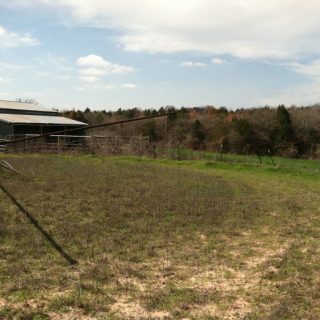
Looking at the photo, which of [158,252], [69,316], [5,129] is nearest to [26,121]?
[5,129]

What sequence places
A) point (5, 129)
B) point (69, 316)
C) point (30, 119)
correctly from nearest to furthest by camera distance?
point (69, 316) → point (5, 129) → point (30, 119)

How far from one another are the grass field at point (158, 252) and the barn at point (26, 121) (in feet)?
67.6

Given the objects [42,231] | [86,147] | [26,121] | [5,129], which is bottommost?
[42,231]

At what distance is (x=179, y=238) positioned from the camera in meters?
8.42

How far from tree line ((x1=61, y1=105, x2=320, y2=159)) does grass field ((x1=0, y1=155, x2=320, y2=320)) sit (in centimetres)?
2636

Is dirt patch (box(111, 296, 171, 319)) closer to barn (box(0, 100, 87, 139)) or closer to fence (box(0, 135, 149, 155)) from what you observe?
fence (box(0, 135, 149, 155))

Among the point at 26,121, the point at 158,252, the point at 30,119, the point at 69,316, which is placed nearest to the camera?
the point at 69,316

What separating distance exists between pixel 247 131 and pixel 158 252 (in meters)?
36.8

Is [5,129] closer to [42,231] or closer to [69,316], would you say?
[42,231]

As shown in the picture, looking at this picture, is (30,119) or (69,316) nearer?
(69,316)

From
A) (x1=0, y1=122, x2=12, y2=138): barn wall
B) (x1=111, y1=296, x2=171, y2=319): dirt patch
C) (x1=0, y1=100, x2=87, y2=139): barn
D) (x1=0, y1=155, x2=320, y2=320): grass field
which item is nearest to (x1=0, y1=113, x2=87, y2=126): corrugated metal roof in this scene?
(x1=0, y1=100, x2=87, y2=139): barn

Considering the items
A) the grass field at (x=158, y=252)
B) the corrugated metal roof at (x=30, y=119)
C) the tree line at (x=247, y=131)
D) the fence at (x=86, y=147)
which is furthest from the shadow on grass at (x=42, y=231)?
the tree line at (x=247, y=131)

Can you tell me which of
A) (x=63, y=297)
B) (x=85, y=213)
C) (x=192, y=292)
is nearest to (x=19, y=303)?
(x=63, y=297)

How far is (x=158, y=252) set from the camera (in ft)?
24.4
